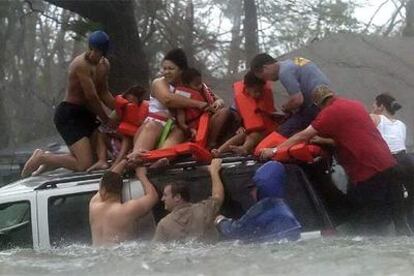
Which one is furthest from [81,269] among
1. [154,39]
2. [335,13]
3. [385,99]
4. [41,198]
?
[335,13]

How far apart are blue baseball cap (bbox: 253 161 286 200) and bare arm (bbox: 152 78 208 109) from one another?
1.26 metres

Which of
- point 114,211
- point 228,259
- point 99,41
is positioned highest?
point 99,41

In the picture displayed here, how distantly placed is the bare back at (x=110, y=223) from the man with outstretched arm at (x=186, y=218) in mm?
221

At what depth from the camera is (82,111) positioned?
8492 millimetres

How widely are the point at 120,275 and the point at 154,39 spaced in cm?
1481

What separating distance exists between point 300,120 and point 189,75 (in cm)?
105

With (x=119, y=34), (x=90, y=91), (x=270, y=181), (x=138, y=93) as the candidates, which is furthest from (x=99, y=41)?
(x=119, y=34)

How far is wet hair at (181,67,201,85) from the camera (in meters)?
7.93

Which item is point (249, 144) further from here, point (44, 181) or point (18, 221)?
point (18, 221)

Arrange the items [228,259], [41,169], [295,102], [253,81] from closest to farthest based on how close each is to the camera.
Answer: [228,259] < [295,102] < [253,81] < [41,169]

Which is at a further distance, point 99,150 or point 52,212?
point 99,150

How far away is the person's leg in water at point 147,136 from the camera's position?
24.8 feet

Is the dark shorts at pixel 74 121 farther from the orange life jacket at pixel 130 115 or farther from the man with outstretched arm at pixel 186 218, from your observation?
the man with outstretched arm at pixel 186 218

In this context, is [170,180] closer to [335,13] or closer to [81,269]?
[81,269]
